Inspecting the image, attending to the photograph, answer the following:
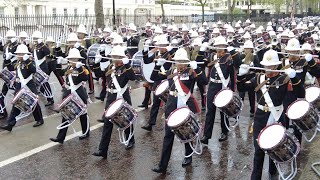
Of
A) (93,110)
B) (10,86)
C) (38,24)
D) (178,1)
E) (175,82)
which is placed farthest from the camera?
(178,1)

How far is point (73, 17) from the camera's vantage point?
78.7 feet

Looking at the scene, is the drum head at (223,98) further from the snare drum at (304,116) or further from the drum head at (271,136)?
the drum head at (271,136)

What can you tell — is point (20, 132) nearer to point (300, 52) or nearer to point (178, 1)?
point (300, 52)

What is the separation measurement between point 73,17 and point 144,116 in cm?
1488

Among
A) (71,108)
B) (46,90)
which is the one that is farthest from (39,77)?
(71,108)

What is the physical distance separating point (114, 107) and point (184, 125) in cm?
149

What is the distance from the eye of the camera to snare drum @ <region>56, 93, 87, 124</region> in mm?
8023

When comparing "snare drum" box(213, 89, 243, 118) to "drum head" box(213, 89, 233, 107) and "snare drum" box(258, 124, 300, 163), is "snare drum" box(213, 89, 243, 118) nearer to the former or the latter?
"drum head" box(213, 89, 233, 107)

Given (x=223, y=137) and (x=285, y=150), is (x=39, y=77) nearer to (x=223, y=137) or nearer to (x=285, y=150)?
(x=223, y=137)

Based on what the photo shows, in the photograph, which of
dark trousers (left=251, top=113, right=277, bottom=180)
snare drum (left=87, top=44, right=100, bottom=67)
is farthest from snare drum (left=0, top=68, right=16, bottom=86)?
dark trousers (left=251, top=113, right=277, bottom=180)

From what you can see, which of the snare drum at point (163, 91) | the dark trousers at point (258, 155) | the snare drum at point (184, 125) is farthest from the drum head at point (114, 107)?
the dark trousers at point (258, 155)

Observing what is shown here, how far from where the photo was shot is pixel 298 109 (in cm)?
681

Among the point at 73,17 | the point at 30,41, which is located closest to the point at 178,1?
the point at 73,17

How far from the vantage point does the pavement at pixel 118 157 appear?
688 cm
